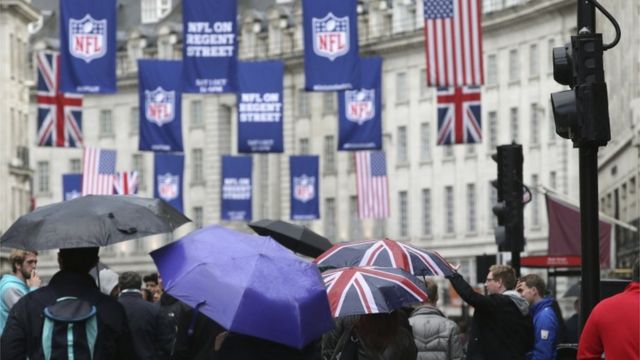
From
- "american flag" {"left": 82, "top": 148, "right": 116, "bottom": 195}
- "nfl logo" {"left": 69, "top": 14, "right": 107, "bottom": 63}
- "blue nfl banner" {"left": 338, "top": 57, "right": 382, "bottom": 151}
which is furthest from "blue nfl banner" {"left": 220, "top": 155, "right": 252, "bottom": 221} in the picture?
"nfl logo" {"left": 69, "top": 14, "right": 107, "bottom": 63}

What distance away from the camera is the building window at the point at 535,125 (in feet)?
246

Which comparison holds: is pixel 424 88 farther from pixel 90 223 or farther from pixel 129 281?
pixel 90 223

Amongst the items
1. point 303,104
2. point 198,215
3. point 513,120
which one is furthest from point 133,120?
point 513,120

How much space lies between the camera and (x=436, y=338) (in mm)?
13570

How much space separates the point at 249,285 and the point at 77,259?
0.90 m

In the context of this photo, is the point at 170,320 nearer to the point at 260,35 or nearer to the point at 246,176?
the point at 246,176

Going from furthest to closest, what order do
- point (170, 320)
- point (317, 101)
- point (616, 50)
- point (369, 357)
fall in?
point (317, 101), point (616, 50), point (170, 320), point (369, 357)

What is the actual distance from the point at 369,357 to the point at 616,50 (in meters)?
35.1

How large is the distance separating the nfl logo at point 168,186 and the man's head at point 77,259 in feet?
166

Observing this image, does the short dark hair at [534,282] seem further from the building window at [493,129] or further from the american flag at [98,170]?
the building window at [493,129]

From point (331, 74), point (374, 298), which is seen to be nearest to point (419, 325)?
point (374, 298)

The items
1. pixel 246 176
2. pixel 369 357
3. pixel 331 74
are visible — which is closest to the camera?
pixel 369 357

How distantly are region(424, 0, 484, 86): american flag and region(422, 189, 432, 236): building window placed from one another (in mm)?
46408

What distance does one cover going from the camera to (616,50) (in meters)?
45.7
